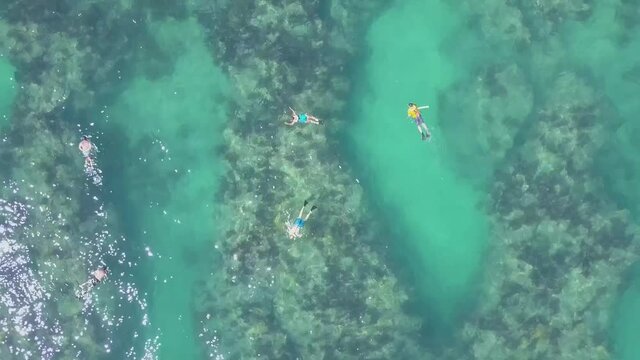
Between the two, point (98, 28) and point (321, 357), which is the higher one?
point (98, 28)

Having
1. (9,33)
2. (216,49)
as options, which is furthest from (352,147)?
(9,33)

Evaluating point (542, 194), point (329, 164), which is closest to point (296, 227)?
point (329, 164)

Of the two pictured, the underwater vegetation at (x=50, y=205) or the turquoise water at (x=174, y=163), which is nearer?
the underwater vegetation at (x=50, y=205)

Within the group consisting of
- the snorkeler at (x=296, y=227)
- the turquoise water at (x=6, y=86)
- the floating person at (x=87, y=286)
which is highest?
the turquoise water at (x=6, y=86)

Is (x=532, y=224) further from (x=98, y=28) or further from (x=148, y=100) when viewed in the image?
(x=98, y=28)

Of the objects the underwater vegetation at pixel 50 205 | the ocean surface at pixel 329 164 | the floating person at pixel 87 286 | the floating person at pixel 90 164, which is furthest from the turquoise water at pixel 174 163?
the floating person at pixel 87 286

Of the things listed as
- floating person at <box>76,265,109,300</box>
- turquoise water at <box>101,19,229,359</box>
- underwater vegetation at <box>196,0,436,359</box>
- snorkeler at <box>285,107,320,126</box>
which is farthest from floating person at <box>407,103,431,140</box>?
floating person at <box>76,265,109,300</box>

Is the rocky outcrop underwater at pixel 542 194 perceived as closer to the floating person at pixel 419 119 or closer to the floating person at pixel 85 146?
the floating person at pixel 419 119
